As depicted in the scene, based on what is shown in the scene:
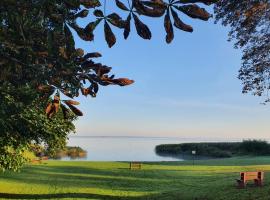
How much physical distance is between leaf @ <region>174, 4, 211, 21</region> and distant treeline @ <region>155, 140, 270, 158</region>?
74651 mm

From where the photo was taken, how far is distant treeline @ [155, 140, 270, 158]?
76.1m

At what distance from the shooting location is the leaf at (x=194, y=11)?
3290 millimetres

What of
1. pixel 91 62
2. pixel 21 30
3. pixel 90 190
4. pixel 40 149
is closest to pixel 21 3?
pixel 21 30

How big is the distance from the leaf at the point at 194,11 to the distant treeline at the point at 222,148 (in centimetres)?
7465

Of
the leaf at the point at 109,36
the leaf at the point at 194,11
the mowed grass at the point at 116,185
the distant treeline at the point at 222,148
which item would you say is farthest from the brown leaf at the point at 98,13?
the distant treeline at the point at 222,148

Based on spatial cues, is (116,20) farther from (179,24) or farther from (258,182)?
(258,182)

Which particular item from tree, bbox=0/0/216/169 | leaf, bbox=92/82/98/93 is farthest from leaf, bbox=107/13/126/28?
leaf, bbox=92/82/98/93

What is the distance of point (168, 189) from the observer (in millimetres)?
27797

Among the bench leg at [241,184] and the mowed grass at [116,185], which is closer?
the bench leg at [241,184]

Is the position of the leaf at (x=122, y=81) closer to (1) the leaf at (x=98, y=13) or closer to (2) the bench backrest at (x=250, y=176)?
(1) the leaf at (x=98, y=13)

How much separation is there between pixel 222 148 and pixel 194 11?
89967mm

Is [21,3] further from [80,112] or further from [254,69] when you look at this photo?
[254,69]

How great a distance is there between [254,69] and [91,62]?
51.6ft

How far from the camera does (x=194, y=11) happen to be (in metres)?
3.31
